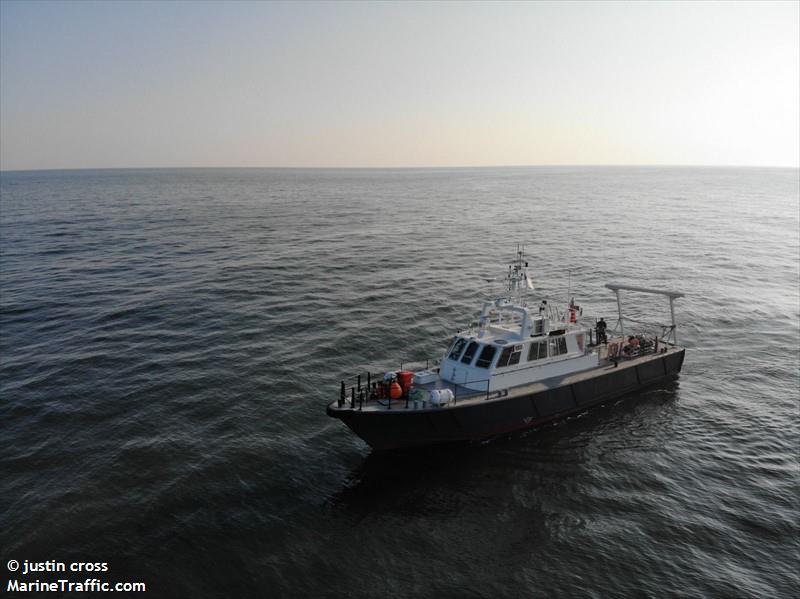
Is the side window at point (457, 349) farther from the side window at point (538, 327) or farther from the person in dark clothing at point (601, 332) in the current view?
the person in dark clothing at point (601, 332)

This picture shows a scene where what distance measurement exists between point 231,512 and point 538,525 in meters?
11.6

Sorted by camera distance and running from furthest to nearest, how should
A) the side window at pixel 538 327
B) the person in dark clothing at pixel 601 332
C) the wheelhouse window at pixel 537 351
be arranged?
the person in dark clothing at pixel 601 332 < the side window at pixel 538 327 < the wheelhouse window at pixel 537 351

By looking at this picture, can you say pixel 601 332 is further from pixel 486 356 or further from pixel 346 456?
pixel 346 456

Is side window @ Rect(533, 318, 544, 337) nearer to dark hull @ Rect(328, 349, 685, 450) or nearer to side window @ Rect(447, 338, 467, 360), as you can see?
dark hull @ Rect(328, 349, 685, 450)

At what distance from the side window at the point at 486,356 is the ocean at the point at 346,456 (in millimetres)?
4046

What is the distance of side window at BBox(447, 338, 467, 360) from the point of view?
25.7 metres

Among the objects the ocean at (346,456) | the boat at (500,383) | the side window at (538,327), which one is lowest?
the ocean at (346,456)

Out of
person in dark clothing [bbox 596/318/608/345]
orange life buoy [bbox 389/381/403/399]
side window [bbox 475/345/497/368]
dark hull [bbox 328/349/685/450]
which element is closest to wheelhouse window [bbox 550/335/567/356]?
dark hull [bbox 328/349/685/450]

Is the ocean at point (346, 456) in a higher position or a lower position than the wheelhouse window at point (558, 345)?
lower

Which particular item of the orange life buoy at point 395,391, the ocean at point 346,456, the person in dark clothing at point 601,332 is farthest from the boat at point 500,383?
the ocean at point 346,456

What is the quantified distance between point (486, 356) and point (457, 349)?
1596 mm

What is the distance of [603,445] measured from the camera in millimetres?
24703

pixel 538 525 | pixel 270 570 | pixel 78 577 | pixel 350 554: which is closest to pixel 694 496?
pixel 538 525

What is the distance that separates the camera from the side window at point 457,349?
25688 millimetres
